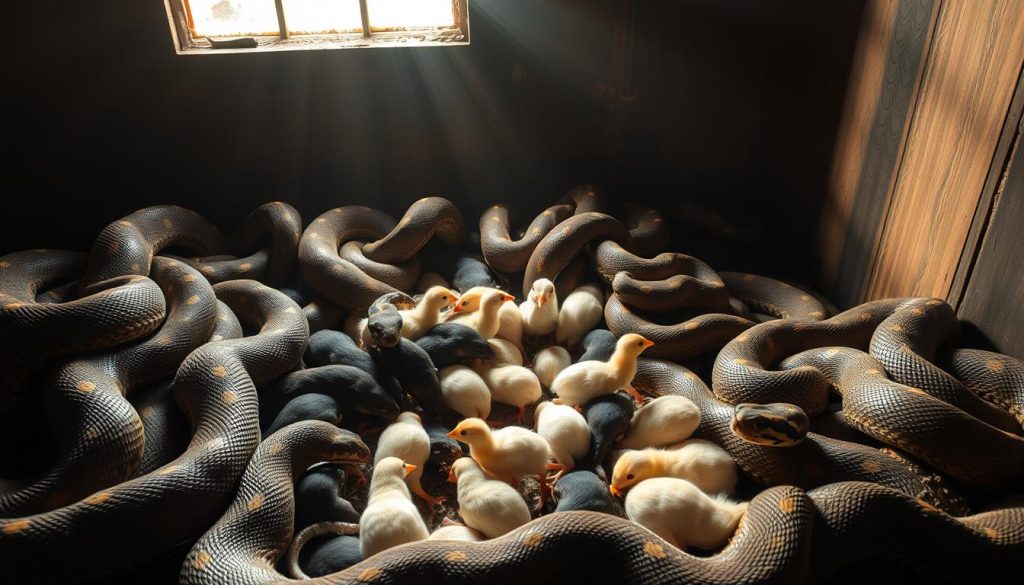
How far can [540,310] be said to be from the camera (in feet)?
9.37

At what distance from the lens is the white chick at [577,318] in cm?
291

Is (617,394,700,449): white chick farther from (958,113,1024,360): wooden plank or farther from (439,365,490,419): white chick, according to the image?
A: (958,113,1024,360): wooden plank

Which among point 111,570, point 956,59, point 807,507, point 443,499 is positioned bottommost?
point 443,499

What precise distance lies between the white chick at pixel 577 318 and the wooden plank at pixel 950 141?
135 centimetres

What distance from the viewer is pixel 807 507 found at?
176 cm

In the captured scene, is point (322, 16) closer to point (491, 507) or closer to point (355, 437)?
point (355, 437)

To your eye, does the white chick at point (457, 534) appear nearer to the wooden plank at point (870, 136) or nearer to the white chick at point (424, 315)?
the white chick at point (424, 315)

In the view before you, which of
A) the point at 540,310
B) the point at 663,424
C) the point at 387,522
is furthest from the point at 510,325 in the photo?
the point at 387,522

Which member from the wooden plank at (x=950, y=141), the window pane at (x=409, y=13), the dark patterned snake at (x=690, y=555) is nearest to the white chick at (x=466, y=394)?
the dark patterned snake at (x=690, y=555)

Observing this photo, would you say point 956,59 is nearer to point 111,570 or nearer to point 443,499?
point 443,499

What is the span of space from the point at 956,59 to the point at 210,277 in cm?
335

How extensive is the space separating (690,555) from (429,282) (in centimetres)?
201

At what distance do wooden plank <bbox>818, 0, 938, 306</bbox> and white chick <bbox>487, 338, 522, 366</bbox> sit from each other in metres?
1.74

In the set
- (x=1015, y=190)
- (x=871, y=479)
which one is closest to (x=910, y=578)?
(x=871, y=479)
